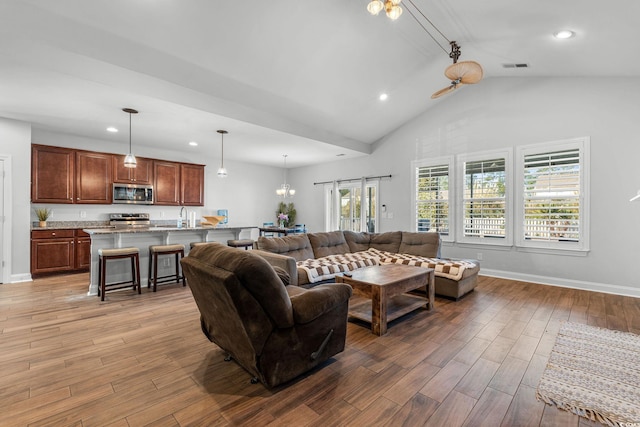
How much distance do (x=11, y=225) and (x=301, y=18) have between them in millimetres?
5771

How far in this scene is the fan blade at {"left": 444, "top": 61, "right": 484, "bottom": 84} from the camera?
129 inches

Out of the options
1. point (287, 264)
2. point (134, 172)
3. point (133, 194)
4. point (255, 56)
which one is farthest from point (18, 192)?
point (287, 264)

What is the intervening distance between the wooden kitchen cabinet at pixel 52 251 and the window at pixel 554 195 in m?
8.41

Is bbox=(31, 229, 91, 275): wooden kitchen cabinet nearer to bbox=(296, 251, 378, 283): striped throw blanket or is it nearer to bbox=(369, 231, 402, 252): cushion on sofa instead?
bbox=(296, 251, 378, 283): striped throw blanket

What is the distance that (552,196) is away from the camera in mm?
4969

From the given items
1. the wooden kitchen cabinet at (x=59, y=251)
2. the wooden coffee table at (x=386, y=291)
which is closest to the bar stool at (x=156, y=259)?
the wooden kitchen cabinet at (x=59, y=251)

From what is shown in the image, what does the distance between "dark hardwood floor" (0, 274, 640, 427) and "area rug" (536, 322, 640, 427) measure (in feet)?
0.36

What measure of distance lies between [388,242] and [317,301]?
11.9 ft

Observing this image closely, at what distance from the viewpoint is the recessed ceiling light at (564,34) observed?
3583 millimetres

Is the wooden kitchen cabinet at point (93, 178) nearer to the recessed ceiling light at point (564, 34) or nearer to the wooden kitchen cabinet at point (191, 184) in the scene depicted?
the wooden kitchen cabinet at point (191, 184)

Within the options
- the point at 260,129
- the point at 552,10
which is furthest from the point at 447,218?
the point at 260,129

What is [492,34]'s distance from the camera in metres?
4.08

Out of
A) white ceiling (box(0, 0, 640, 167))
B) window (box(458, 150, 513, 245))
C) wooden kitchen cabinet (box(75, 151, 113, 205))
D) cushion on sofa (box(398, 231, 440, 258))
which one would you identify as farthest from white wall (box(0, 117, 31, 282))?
window (box(458, 150, 513, 245))

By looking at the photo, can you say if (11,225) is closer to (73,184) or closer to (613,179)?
(73,184)
